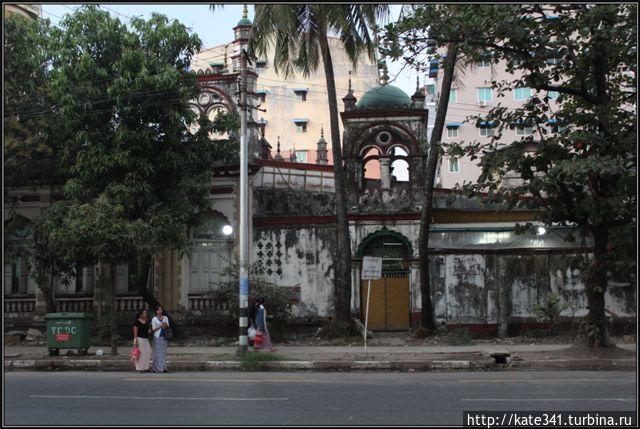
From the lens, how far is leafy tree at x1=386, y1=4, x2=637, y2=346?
51.5 ft

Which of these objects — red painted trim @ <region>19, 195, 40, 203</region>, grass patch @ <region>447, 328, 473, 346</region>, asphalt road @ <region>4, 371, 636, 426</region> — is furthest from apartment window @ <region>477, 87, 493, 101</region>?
asphalt road @ <region>4, 371, 636, 426</region>

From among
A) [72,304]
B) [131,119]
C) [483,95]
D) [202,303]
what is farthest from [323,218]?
[483,95]

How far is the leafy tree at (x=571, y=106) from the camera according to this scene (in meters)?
15.7

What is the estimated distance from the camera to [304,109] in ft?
201

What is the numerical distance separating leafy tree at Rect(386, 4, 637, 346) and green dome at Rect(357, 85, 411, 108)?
22.4 feet

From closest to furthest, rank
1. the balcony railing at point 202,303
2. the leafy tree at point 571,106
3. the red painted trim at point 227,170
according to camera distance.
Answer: the leafy tree at point 571,106 < the balcony railing at point 202,303 < the red painted trim at point 227,170

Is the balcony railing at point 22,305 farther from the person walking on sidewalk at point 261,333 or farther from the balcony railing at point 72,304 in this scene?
the person walking on sidewalk at point 261,333

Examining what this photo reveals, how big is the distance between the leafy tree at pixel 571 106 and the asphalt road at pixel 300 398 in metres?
3.77

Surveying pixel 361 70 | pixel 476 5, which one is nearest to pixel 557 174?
pixel 476 5

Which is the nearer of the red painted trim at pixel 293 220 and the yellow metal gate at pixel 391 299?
the yellow metal gate at pixel 391 299

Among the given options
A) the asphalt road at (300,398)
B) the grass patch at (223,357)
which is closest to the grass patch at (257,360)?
the grass patch at (223,357)

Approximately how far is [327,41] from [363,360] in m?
9.88

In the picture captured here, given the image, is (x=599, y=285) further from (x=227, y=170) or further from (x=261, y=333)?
(x=227, y=170)

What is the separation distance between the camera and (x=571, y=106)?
17547 mm
